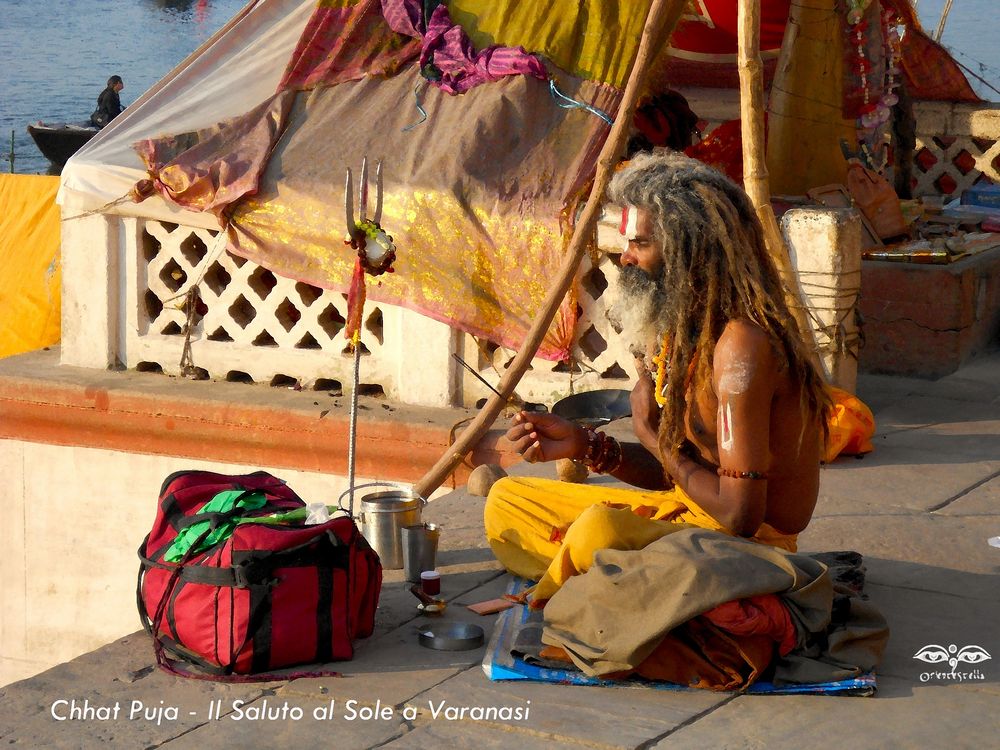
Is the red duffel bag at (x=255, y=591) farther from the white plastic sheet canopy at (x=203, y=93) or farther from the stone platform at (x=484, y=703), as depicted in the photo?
the white plastic sheet canopy at (x=203, y=93)

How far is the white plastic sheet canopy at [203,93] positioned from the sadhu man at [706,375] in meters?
3.71

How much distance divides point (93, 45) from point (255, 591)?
4428 cm

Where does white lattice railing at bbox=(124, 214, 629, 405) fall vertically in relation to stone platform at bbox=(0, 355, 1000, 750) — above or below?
above

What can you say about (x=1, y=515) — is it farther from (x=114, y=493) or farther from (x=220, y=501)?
(x=220, y=501)

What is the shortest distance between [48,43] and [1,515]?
41.6m

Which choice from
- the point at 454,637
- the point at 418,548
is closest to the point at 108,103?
the point at 418,548

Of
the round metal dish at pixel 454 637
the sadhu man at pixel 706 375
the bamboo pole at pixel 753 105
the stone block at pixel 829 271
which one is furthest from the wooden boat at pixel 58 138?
the sadhu man at pixel 706 375

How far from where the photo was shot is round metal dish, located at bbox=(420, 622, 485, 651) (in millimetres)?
3768

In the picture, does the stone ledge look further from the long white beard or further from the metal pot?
the long white beard

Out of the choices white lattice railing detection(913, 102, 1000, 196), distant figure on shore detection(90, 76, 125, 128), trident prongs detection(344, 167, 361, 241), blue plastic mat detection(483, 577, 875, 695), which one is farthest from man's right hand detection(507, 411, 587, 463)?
distant figure on shore detection(90, 76, 125, 128)

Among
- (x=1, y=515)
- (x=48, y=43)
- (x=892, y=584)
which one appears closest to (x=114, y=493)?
(x=1, y=515)

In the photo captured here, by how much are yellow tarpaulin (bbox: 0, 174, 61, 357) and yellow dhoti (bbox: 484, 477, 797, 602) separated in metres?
4.93

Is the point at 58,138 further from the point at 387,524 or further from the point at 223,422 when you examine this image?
the point at 387,524

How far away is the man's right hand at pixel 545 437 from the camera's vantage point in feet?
12.6
